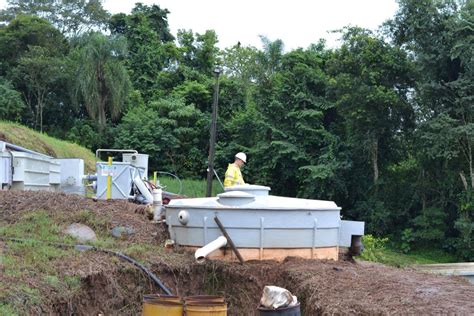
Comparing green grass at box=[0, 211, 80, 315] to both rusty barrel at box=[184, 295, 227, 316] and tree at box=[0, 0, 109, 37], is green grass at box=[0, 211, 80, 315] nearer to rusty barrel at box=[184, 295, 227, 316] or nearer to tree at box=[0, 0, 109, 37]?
rusty barrel at box=[184, 295, 227, 316]

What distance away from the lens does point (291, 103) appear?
98.6 ft

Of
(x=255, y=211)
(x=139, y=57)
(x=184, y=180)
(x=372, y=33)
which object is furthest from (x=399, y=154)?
(x=255, y=211)

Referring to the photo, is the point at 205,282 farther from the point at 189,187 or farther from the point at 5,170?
the point at 189,187

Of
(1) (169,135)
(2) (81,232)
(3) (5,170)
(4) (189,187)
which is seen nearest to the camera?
(2) (81,232)

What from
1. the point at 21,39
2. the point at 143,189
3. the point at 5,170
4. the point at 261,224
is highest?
the point at 21,39

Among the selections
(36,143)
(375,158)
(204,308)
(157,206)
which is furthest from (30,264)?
(375,158)

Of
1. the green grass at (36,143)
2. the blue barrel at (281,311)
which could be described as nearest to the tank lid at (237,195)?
the blue barrel at (281,311)

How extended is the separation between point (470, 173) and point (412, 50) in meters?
5.81

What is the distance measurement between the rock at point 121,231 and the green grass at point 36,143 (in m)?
10.6

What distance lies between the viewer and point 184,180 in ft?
99.2

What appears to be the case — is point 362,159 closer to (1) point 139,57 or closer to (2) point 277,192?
(2) point 277,192

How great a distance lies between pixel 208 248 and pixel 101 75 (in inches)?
978

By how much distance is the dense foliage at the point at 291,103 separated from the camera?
24.7 meters

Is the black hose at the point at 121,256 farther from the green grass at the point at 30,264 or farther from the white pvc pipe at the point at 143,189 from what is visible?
the white pvc pipe at the point at 143,189
